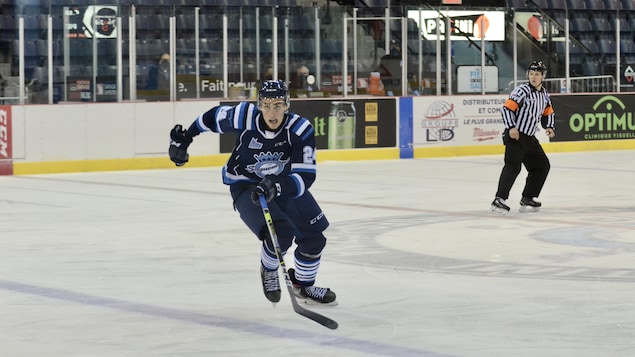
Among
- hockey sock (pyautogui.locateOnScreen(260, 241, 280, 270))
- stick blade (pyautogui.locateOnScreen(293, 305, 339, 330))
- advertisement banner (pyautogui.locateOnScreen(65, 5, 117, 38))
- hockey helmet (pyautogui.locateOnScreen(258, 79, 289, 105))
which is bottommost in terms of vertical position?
stick blade (pyautogui.locateOnScreen(293, 305, 339, 330))

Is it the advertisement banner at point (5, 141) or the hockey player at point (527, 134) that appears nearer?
the hockey player at point (527, 134)

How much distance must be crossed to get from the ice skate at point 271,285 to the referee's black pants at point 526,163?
5.24 meters

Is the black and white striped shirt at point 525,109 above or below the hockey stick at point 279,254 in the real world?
above

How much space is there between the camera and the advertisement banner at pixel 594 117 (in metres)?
19.4

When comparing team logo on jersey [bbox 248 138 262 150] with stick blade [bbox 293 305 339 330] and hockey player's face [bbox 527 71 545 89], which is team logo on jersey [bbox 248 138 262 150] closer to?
stick blade [bbox 293 305 339 330]

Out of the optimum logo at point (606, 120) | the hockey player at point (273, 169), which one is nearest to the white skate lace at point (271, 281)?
the hockey player at point (273, 169)

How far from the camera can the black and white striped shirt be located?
11.3 m

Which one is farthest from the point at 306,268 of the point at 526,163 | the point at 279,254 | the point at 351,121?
the point at 351,121

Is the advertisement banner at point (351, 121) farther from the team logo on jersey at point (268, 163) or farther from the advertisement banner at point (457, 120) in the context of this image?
the team logo on jersey at point (268, 163)

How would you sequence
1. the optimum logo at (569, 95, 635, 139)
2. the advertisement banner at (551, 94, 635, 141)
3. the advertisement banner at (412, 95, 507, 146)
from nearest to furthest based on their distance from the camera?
the advertisement banner at (412, 95, 507, 146) → the advertisement banner at (551, 94, 635, 141) → the optimum logo at (569, 95, 635, 139)

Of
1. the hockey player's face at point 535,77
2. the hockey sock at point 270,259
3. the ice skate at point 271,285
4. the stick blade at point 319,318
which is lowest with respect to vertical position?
the stick blade at point 319,318

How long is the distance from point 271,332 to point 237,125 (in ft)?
3.55

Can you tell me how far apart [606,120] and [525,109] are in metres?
8.88

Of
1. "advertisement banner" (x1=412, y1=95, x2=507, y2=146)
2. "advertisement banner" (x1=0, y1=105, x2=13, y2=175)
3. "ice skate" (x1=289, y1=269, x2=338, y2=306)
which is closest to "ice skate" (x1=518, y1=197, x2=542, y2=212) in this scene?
"ice skate" (x1=289, y1=269, x2=338, y2=306)
